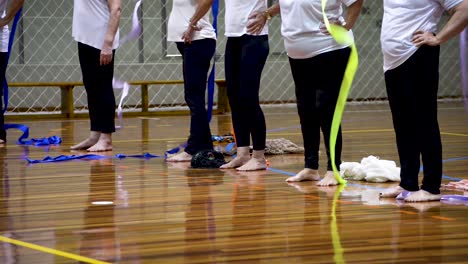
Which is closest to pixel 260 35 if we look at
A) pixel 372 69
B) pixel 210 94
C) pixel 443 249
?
pixel 210 94

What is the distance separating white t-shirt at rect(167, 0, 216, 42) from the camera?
404cm

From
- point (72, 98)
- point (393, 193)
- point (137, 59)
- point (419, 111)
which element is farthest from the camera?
point (137, 59)

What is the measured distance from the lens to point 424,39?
9.42 ft

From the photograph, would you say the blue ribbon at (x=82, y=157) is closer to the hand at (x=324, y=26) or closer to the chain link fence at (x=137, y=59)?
the hand at (x=324, y=26)

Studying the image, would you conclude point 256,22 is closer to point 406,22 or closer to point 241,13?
point 241,13

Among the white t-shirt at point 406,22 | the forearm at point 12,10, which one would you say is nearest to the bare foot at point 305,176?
the white t-shirt at point 406,22

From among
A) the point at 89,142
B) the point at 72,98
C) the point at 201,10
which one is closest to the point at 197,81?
the point at 201,10

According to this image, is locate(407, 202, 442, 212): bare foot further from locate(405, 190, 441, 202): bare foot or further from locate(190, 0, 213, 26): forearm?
locate(190, 0, 213, 26): forearm

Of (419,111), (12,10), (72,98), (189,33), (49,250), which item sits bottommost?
(49,250)

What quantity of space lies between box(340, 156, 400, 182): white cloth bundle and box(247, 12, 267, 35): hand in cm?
60

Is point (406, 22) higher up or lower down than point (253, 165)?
higher up

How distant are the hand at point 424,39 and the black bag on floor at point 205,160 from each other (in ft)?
4.21

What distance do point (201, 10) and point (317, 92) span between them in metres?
0.73

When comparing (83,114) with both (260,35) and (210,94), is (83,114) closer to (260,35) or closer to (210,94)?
(210,94)
